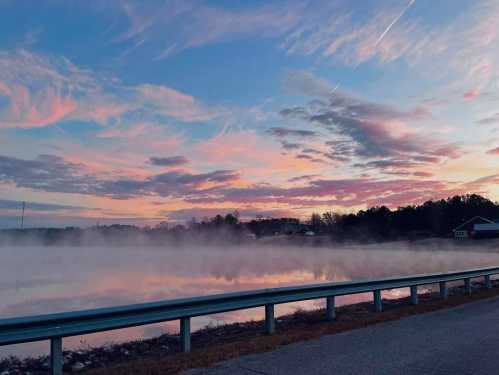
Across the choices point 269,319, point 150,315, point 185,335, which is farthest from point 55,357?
point 269,319

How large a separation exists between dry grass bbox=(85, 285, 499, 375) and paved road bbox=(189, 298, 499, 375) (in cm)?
35

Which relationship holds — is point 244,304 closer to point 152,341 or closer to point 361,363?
point 152,341

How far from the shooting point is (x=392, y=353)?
7465 mm

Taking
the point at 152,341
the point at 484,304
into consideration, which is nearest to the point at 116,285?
the point at 152,341

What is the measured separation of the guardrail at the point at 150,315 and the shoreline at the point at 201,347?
21.0 inches

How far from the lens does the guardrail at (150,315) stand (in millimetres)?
6352


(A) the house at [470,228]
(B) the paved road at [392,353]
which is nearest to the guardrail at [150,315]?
(B) the paved road at [392,353]

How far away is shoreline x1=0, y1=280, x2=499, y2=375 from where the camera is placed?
7.21m

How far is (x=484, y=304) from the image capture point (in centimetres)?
1320

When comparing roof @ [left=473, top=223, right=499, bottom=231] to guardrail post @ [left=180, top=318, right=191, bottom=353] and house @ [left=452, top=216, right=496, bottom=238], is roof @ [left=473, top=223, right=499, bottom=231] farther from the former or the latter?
guardrail post @ [left=180, top=318, right=191, bottom=353]

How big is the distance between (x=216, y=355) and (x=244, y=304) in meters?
1.68

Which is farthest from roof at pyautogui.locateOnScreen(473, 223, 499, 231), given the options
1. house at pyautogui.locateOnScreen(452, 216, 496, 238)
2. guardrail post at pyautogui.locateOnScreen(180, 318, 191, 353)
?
guardrail post at pyautogui.locateOnScreen(180, 318, 191, 353)

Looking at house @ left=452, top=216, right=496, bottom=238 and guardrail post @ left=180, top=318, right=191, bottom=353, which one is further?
house @ left=452, top=216, right=496, bottom=238

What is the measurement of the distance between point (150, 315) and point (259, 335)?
8.89 ft
